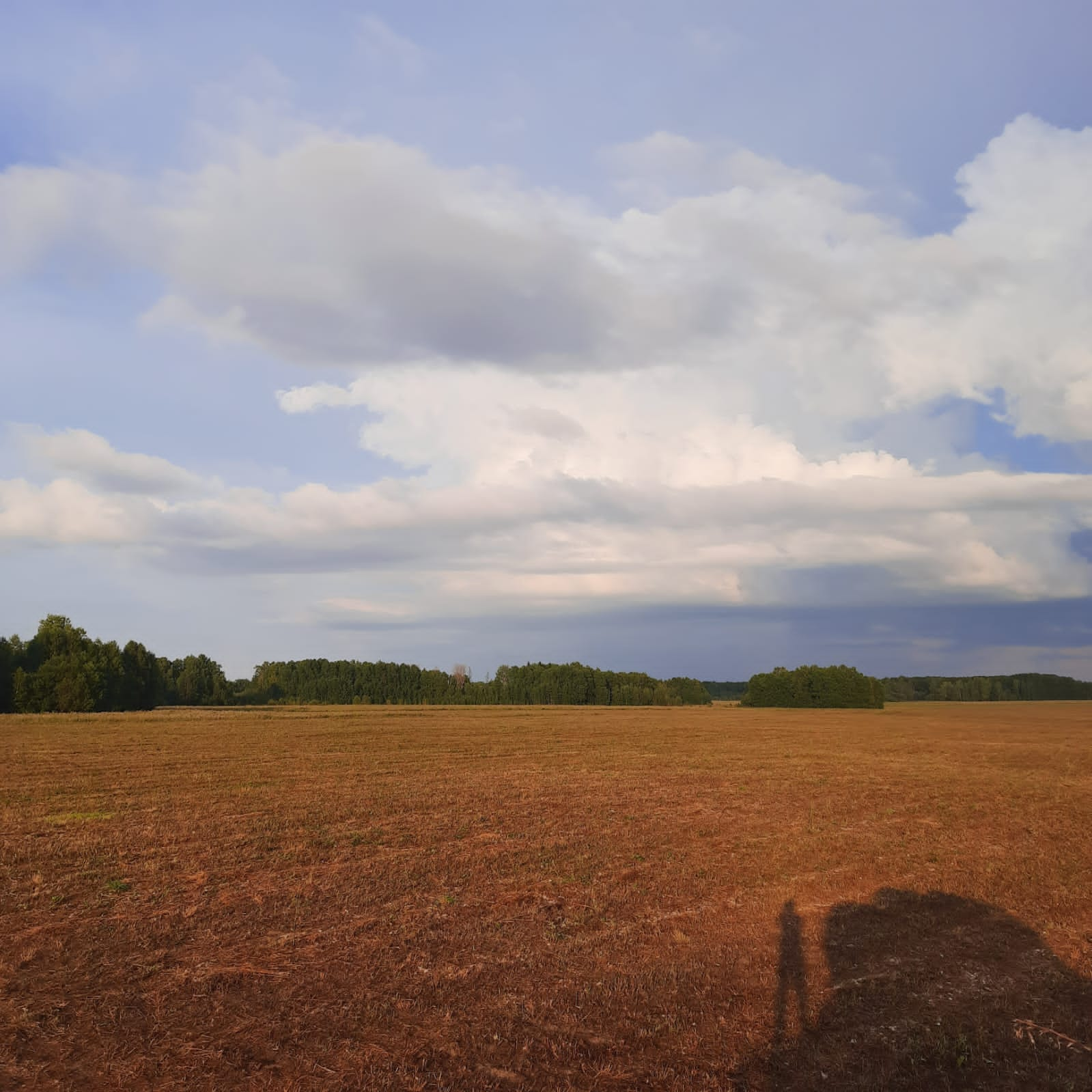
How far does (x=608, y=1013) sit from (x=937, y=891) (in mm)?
8629

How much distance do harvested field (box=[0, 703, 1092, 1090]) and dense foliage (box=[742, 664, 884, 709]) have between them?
132 metres

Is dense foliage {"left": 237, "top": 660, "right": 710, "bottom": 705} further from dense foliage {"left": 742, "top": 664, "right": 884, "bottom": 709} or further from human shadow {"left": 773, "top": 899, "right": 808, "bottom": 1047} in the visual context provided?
human shadow {"left": 773, "top": 899, "right": 808, "bottom": 1047}

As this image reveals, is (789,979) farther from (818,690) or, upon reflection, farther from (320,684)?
(320,684)

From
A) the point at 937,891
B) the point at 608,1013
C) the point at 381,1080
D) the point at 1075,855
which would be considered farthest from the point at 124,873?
the point at 1075,855

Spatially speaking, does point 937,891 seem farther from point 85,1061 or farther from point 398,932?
point 85,1061

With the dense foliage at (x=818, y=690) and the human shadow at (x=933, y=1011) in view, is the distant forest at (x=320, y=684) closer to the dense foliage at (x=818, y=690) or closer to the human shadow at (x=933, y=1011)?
the dense foliage at (x=818, y=690)

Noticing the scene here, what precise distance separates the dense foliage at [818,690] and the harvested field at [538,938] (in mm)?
132477

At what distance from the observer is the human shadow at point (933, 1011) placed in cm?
741

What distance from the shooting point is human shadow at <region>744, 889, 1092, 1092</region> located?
7414 millimetres

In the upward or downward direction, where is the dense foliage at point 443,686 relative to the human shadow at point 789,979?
downward

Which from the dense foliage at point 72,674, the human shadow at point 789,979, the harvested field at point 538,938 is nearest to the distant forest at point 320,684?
the dense foliage at point 72,674

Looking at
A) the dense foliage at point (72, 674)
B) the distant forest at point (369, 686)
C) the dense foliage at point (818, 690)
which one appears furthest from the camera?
the dense foliage at point (818, 690)

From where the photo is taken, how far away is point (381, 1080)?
23.4ft

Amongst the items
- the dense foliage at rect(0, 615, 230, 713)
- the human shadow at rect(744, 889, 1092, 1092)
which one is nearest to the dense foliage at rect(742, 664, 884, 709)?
the dense foliage at rect(0, 615, 230, 713)
